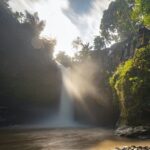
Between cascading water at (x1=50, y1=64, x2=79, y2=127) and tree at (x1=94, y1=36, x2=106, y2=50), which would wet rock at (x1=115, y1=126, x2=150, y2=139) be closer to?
cascading water at (x1=50, y1=64, x2=79, y2=127)

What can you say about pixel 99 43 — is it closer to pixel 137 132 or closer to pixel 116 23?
pixel 116 23

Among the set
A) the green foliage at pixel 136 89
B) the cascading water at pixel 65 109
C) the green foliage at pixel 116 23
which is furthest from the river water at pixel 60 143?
the green foliage at pixel 116 23

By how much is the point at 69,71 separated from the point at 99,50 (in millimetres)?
15875

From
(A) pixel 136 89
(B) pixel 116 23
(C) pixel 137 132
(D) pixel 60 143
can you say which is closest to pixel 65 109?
(A) pixel 136 89

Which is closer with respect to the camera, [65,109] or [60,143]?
[60,143]

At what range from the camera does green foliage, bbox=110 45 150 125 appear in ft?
81.9

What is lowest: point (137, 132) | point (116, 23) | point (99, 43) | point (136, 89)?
point (137, 132)

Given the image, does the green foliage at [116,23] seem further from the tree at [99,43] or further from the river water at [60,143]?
the river water at [60,143]

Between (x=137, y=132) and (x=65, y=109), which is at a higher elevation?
(x=65, y=109)

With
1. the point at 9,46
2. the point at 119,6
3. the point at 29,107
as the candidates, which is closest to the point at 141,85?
the point at 29,107

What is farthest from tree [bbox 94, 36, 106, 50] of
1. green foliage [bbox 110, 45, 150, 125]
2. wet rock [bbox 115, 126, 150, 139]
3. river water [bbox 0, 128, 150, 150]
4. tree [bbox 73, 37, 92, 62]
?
river water [bbox 0, 128, 150, 150]

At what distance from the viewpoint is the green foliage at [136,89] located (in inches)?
983

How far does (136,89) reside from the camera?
25.7 m

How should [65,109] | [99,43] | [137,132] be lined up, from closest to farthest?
[137,132]
[65,109]
[99,43]
